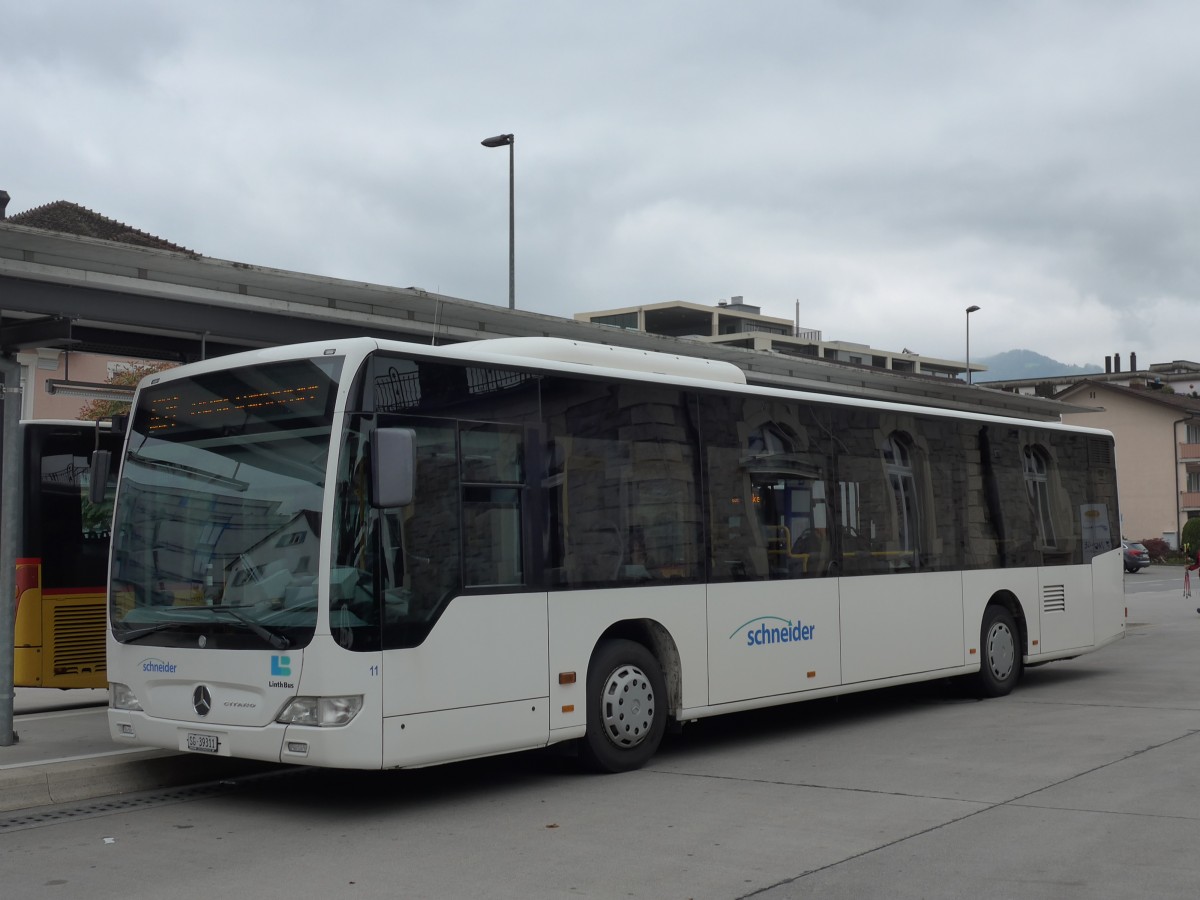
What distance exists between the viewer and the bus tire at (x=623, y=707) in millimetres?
10047

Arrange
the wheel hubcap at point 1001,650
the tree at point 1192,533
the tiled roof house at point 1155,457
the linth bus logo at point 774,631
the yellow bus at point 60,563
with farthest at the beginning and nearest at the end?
Result: the tiled roof house at point 1155,457 → the tree at point 1192,533 → the wheel hubcap at point 1001,650 → the yellow bus at point 60,563 → the linth bus logo at point 774,631

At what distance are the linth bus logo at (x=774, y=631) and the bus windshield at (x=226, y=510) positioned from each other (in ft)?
13.6

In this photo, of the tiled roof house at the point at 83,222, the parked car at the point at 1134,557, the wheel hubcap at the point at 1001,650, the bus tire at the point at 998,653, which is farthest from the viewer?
the parked car at the point at 1134,557

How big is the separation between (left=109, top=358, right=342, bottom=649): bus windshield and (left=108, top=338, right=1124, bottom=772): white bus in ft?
0.06

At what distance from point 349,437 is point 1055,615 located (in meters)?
10.4

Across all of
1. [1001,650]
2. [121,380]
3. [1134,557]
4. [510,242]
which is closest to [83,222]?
[121,380]

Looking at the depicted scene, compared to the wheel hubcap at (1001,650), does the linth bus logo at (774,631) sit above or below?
above

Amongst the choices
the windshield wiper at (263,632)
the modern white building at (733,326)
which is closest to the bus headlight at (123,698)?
the windshield wiper at (263,632)

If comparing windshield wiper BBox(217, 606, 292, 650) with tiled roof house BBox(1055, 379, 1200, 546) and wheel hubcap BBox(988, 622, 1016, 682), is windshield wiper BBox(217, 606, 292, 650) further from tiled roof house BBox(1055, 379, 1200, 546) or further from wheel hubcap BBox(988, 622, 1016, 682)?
tiled roof house BBox(1055, 379, 1200, 546)

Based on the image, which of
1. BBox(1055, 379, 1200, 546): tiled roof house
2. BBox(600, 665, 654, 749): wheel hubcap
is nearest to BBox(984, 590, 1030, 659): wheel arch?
BBox(600, 665, 654, 749): wheel hubcap

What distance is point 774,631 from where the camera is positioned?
11766 mm

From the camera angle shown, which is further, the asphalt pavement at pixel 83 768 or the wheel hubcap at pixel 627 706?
the wheel hubcap at pixel 627 706

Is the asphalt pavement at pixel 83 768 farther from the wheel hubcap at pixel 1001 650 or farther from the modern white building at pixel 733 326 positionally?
the modern white building at pixel 733 326

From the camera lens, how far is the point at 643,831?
321 inches
